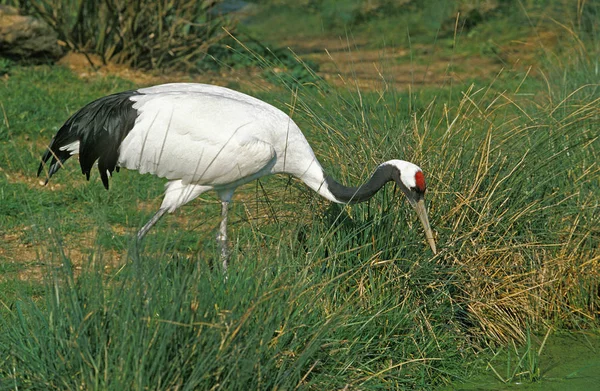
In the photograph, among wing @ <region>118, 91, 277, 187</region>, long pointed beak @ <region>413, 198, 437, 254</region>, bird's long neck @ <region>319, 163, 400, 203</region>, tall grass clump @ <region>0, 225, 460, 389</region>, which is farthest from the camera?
wing @ <region>118, 91, 277, 187</region>

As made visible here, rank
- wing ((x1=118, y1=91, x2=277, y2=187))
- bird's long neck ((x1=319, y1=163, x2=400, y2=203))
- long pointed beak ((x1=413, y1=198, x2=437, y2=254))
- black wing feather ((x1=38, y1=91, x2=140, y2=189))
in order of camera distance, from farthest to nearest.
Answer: black wing feather ((x1=38, y1=91, x2=140, y2=189)) → wing ((x1=118, y1=91, x2=277, y2=187)) → bird's long neck ((x1=319, y1=163, x2=400, y2=203)) → long pointed beak ((x1=413, y1=198, x2=437, y2=254))

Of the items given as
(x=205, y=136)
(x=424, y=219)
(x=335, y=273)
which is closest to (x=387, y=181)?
(x=424, y=219)

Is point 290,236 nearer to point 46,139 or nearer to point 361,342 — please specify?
point 361,342

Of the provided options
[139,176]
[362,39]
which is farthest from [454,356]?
[362,39]

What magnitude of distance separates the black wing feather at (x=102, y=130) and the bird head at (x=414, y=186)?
1542 mm

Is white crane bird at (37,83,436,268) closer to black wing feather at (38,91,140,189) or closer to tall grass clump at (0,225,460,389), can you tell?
black wing feather at (38,91,140,189)

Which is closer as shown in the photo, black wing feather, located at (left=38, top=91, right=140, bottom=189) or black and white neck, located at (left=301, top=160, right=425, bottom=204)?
black and white neck, located at (left=301, top=160, right=425, bottom=204)

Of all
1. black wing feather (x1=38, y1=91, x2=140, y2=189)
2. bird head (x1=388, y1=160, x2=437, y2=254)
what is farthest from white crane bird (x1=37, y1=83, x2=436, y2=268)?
bird head (x1=388, y1=160, x2=437, y2=254)

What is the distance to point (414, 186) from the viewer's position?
15.1 feet

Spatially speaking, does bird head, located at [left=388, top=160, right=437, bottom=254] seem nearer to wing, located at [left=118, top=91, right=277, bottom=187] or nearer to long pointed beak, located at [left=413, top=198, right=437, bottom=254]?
long pointed beak, located at [left=413, top=198, right=437, bottom=254]

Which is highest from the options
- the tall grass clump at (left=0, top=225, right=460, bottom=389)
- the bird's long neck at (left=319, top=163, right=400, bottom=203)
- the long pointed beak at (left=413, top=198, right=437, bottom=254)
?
the bird's long neck at (left=319, top=163, right=400, bottom=203)

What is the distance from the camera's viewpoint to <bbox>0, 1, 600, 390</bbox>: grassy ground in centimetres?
351

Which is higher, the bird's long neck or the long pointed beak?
the bird's long neck

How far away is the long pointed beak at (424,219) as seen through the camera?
4.60 meters
